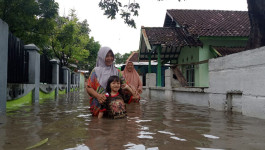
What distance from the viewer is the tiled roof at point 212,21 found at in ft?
42.9

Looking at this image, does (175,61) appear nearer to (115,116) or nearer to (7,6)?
(7,6)

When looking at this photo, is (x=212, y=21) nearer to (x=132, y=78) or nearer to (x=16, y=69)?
(x=132, y=78)

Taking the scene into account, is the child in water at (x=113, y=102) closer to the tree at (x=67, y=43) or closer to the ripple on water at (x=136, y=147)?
the ripple on water at (x=136, y=147)

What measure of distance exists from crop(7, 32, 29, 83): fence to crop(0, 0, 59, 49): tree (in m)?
5.72

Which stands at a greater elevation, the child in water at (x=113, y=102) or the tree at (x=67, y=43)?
the tree at (x=67, y=43)

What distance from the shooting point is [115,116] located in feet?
14.8

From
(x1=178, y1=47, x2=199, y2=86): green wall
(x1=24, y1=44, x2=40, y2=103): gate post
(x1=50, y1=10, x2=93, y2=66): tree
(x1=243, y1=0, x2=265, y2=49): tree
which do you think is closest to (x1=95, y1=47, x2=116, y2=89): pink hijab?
(x1=24, y1=44, x2=40, y2=103): gate post

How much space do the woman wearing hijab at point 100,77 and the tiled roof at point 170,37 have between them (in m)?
7.51

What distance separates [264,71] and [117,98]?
2.85 m

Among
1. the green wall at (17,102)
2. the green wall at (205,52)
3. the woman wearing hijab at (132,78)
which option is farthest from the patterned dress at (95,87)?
the green wall at (205,52)

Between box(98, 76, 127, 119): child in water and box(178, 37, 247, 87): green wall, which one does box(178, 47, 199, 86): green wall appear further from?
→ box(98, 76, 127, 119): child in water

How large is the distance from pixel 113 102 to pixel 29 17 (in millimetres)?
11014

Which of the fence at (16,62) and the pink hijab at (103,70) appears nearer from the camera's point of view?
the pink hijab at (103,70)

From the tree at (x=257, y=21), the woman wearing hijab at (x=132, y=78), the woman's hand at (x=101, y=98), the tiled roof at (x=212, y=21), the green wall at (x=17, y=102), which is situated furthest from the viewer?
the tiled roof at (x=212, y=21)
